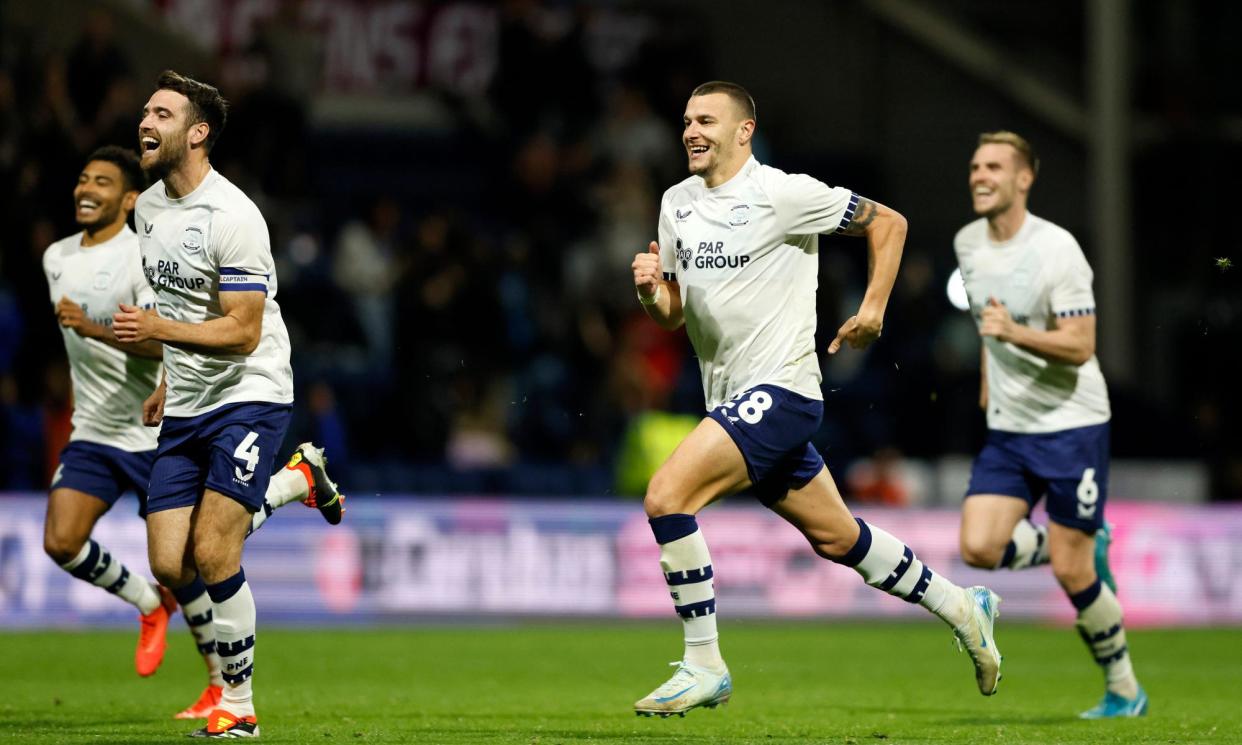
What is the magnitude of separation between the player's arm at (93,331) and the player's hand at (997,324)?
12.6ft

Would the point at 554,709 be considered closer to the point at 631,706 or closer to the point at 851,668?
the point at 631,706

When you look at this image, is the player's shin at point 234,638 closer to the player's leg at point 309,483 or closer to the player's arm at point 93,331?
the player's leg at point 309,483

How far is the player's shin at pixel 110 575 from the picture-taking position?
9570 mm

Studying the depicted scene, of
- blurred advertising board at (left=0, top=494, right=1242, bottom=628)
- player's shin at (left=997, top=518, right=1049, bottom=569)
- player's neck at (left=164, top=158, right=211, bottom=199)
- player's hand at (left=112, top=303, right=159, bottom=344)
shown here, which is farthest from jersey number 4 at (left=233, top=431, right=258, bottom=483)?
blurred advertising board at (left=0, top=494, right=1242, bottom=628)

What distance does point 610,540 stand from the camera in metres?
15.7

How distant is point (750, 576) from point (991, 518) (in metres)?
6.46

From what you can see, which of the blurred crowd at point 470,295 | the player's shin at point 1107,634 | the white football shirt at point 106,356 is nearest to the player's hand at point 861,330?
the player's shin at point 1107,634

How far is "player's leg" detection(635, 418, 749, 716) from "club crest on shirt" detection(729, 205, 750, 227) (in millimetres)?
871

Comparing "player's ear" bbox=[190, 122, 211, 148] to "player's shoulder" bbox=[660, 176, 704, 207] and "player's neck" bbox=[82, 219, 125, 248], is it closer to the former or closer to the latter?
"player's neck" bbox=[82, 219, 125, 248]

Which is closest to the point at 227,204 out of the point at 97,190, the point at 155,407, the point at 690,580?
the point at 155,407

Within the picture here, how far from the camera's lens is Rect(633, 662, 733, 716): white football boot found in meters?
7.28

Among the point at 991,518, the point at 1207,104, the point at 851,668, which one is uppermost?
the point at 1207,104

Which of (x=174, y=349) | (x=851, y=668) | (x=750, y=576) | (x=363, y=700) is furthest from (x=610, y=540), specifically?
(x=174, y=349)

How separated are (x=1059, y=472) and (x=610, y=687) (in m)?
3.03
